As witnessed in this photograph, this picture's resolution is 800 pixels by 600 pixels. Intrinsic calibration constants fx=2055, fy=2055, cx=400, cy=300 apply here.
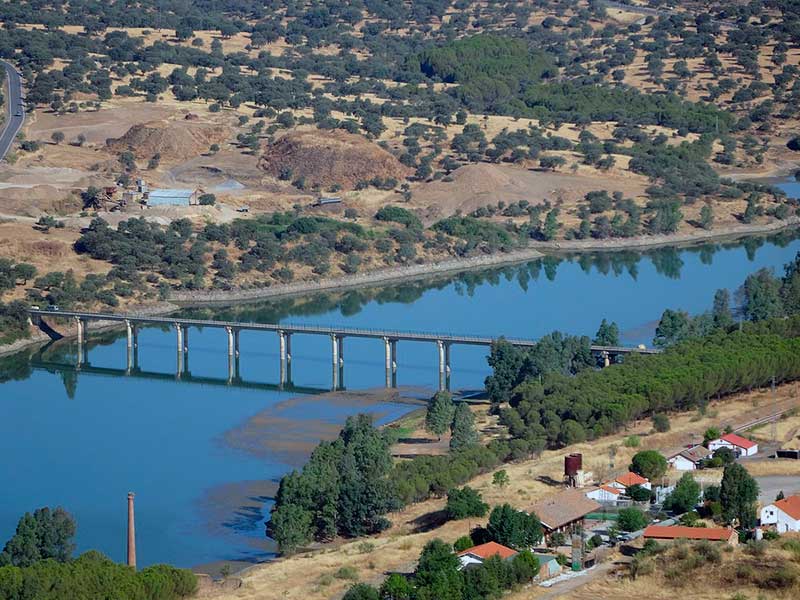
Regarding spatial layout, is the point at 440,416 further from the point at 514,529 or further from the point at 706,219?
the point at 706,219

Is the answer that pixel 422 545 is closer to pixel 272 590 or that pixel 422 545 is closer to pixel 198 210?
pixel 272 590

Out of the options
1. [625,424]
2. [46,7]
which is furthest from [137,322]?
[46,7]

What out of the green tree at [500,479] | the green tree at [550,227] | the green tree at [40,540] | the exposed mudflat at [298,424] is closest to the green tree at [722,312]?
the exposed mudflat at [298,424]

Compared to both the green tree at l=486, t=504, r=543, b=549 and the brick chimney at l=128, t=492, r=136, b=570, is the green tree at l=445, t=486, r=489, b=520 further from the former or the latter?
the brick chimney at l=128, t=492, r=136, b=570

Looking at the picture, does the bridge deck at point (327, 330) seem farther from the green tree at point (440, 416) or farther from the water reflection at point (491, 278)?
the green tree at point (440, 416)

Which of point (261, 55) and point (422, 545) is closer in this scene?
point (422, 545)

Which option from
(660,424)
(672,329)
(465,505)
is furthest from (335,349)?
(465,505)

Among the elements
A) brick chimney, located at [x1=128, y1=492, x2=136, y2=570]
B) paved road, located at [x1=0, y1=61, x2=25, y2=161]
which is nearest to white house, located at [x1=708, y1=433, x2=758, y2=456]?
brick chimney, located at [x1=128, y1=492, x2=136, y2=570]
